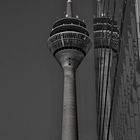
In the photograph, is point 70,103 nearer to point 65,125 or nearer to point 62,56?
point 65,125

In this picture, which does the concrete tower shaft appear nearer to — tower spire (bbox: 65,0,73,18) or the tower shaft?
the tower shaft

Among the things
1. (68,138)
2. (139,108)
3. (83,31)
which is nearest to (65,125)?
(68,138)

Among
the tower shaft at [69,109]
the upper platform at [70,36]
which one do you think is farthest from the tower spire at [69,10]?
the tower shaft at [69,109]

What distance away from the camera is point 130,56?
19359 mm

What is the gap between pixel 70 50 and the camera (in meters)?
81.6

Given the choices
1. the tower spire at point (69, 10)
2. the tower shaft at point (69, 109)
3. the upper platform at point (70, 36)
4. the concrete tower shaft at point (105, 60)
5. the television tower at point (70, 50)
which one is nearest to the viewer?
the concrete tower shaft at point (105, 60)

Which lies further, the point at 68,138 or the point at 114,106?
the point at 68,138

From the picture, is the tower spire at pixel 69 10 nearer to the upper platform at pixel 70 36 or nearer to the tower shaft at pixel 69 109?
the upper platform at pixel 70 36

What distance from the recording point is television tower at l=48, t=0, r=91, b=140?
259 feet

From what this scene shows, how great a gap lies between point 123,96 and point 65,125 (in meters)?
55.6

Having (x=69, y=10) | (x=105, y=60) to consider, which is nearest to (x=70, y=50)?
(x=69, y=10)

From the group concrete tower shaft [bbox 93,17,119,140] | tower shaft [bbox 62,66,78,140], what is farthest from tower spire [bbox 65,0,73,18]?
concrete tower shaft [bbox 93,17,119,140]

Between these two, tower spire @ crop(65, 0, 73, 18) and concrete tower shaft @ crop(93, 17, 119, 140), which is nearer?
concrete tower shaft @ crop(93, 17, 119, 140)

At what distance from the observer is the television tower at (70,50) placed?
7894cm
